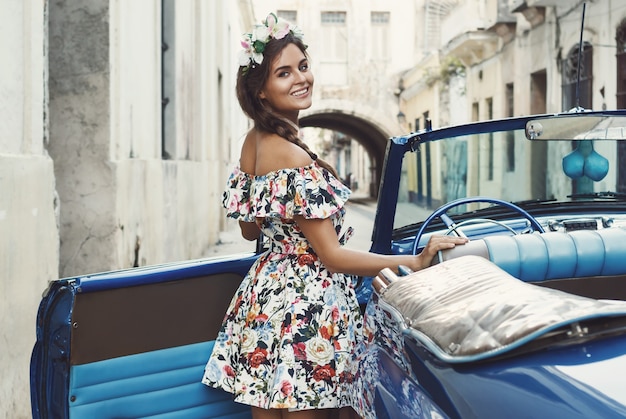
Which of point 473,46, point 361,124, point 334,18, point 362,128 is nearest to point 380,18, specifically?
point 334,18

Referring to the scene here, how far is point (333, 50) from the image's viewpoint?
33.4 m

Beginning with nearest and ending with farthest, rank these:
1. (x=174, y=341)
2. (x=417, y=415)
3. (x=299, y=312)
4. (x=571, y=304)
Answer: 1. (x=571, y=304)
2. (x=417, y=415)
3. (x=299, y=312)
4. (x=174, y=341)

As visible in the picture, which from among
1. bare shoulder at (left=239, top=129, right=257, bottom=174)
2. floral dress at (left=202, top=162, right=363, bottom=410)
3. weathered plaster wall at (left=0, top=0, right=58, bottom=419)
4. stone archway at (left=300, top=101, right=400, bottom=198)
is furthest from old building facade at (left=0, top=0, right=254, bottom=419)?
stone archway at (left=300, top=101, right=400, bottom=198)

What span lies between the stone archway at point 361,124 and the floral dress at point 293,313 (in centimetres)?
2457

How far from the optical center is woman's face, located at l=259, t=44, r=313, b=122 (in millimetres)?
2596

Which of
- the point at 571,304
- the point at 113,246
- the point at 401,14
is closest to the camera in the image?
the point at 571,304

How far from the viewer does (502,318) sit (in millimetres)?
1500

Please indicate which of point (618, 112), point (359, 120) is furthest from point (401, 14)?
point (618, 112)

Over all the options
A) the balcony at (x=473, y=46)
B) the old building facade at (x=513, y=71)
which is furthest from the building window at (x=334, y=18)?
the balcony at (x=473, y=46)

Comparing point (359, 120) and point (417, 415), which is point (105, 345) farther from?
point (359, 120)

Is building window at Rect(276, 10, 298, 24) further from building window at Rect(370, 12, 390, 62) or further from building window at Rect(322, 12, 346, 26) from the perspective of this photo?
building window at Rect(370, 12, 390, 62)

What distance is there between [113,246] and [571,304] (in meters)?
5.00

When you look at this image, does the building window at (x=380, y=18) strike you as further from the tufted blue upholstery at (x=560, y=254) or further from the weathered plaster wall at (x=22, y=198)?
the tufted blue upholstery at (x=560, y=254)

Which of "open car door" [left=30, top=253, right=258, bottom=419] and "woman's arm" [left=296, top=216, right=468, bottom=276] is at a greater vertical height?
"woman's arm" [left=296, top=216, right=468, bottom=276]
